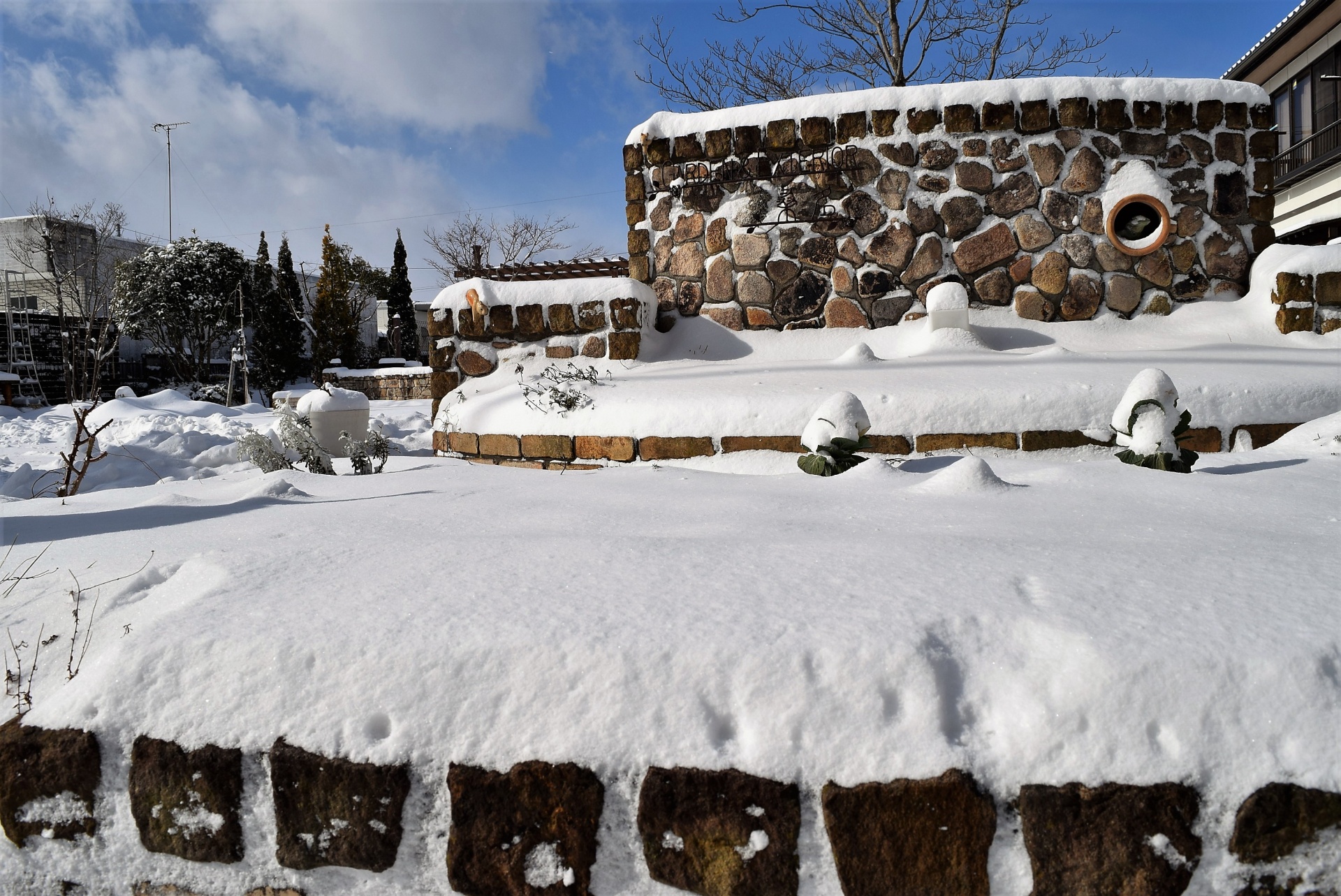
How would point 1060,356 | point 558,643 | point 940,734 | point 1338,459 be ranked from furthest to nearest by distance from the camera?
point 1060,356 < point 1338,459 < point 558,643 < point 940,734

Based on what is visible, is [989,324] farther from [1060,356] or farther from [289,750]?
[289,750]

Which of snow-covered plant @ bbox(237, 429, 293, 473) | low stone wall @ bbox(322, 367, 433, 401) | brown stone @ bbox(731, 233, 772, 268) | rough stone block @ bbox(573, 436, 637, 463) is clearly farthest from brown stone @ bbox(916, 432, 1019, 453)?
low stone wall @ bbox(322, 367, 433, 401)

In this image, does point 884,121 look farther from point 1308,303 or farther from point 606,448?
point 606,448

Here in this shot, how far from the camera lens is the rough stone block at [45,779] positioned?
1.17 m

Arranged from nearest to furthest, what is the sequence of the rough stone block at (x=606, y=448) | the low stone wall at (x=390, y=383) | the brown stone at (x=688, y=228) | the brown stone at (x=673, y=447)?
1. the brown stone at (x=673, y=447)
2. the rough stone block at (x=606, y=448)
3. the brown stone at (x=688, y=228)
4. the low stone wall at (x=390, y=383)

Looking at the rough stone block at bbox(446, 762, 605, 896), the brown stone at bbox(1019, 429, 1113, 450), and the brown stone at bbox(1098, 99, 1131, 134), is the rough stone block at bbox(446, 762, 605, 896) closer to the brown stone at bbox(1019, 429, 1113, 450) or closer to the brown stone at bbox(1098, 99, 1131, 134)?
the brown stone at bbox(1019, 429, 1113, 450)

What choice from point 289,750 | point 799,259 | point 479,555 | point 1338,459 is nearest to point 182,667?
point 289,750

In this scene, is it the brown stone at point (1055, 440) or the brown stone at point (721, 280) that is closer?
the brown stone at point (1055, 440)

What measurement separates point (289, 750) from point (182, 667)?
0.25 m

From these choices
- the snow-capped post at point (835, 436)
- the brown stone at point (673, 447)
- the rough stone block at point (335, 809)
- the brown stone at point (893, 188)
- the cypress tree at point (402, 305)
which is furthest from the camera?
the cypress tree at point (402, 305)

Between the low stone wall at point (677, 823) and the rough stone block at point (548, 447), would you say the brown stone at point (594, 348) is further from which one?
the low stone wall at point (677, 823)

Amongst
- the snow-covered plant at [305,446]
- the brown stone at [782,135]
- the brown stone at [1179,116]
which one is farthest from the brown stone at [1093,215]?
the snow-covered plant at [305,446]

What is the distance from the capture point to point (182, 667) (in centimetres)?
121

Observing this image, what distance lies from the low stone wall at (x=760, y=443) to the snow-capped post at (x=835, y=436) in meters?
0.44
